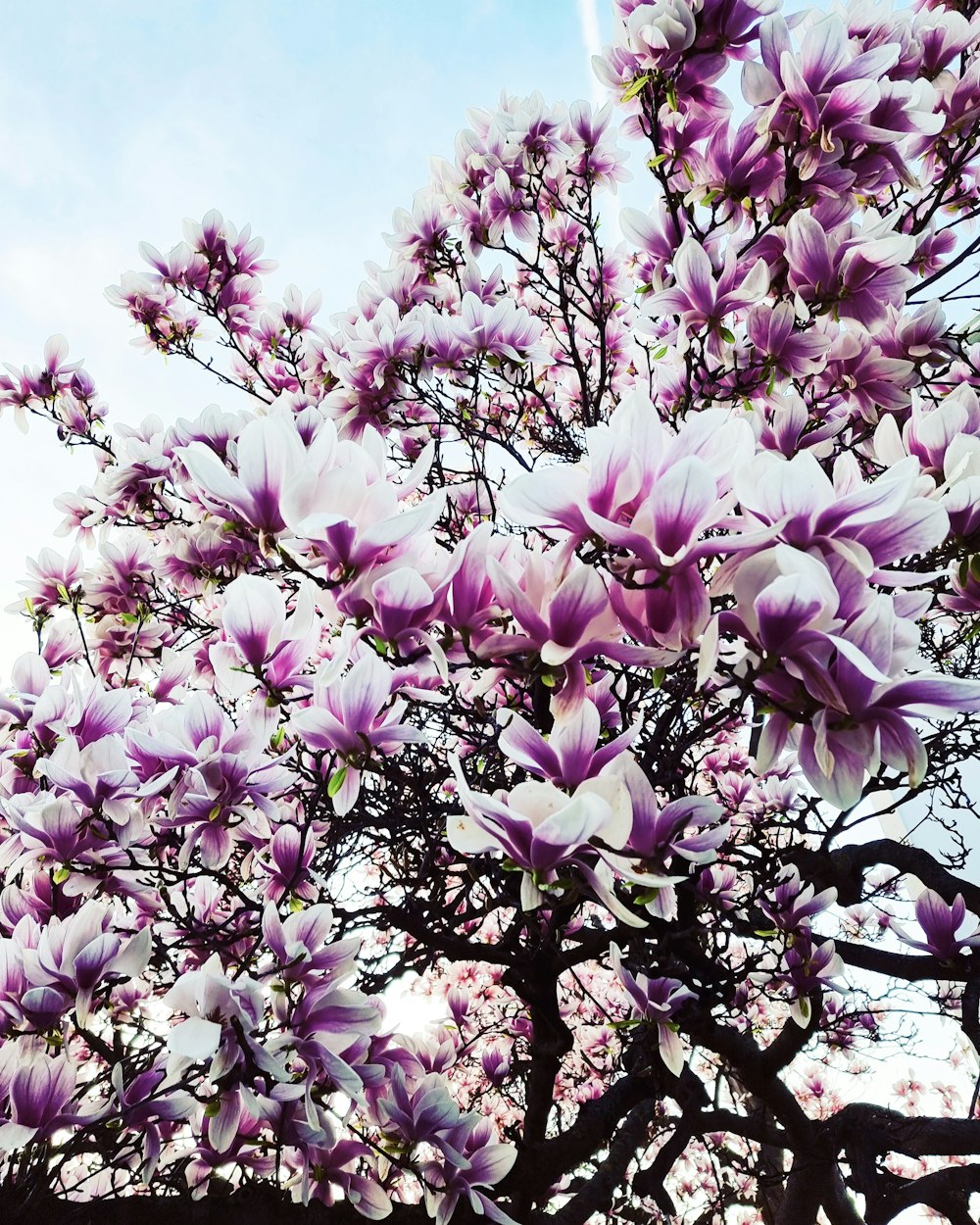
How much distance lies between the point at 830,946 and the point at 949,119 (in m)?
2.07

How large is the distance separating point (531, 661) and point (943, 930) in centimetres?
149

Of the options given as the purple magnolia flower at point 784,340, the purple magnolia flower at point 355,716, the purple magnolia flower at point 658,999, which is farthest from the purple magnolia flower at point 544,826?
the purple magnolia flower at point 784,340

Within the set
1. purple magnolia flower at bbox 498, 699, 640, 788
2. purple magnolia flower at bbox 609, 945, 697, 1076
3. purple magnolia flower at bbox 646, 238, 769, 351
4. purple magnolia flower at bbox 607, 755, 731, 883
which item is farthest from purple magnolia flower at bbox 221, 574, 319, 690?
purple magnolia flower at bbox 646, 238, 769, 351

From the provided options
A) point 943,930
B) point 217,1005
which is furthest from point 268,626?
point 943,930

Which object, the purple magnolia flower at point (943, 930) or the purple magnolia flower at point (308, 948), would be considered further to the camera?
the purple magnolia flower at point (943, 930)

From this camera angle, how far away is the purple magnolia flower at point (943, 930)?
174 cm

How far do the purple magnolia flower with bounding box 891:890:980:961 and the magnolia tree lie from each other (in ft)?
0.04

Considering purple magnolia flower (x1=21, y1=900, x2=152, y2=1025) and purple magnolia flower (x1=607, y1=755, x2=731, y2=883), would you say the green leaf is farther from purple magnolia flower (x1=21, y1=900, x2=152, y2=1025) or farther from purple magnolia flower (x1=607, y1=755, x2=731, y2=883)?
purple magnolia flower (x1=21, y1=900, x2=152, y2=1025)

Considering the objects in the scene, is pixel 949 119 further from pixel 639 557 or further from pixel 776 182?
pixel 639 557

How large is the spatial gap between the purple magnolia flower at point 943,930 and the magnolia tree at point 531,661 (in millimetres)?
13

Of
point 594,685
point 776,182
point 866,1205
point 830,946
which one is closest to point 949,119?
point 776,182

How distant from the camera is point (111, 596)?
241 cm

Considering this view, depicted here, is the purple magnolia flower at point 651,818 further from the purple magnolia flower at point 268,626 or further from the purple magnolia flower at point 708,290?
the purple magnolia flower at point 708,290

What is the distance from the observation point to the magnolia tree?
760 mm
